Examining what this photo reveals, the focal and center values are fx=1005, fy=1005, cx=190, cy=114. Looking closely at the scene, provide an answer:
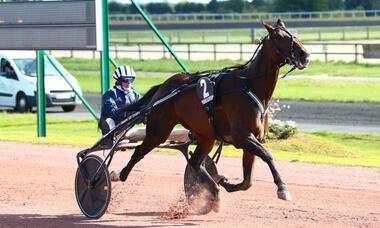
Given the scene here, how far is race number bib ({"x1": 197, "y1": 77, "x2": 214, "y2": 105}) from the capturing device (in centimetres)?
881

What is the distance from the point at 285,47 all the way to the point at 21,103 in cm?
1771

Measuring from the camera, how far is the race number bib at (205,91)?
8812 mm

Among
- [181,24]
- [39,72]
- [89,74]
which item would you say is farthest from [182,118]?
[181,24]

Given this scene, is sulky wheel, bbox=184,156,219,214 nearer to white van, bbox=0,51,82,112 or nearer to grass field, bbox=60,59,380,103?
white van, bbox=0,51,82,112

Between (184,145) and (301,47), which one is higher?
(301,47)

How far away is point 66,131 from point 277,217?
1176 centimetres

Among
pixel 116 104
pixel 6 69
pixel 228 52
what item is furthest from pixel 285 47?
pixel 228 52

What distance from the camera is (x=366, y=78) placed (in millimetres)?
31578

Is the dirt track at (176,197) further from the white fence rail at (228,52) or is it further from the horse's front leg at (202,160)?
the white fence rail at (228,52)

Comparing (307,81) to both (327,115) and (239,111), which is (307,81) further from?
(239,111)

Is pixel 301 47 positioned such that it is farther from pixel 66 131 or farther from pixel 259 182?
pixel 66 131

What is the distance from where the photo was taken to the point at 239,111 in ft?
28.2

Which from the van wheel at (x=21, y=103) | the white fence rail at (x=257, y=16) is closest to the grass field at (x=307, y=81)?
the van wheel at (x=21, y=103)

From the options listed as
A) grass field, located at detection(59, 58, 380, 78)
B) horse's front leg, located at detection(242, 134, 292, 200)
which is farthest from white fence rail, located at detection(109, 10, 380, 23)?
horse's front leg, located at detection(242, 134, 292, 200)
